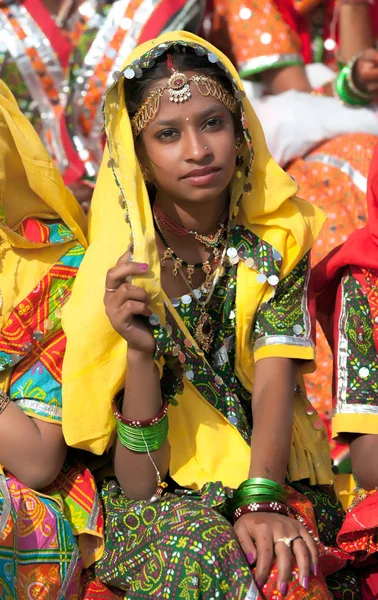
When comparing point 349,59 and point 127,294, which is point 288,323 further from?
point 349,59

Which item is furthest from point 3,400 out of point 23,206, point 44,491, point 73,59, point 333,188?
point 73,59

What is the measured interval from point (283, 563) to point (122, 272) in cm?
71

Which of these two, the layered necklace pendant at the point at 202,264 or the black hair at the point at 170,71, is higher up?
the black hair at the point at 170,71

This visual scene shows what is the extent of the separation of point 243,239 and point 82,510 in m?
0.78

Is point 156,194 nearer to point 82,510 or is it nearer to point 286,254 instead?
point 286,254

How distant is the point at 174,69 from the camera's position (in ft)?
8.54

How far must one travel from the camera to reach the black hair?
2.62 m

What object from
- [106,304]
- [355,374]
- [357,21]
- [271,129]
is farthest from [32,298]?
[357,21]

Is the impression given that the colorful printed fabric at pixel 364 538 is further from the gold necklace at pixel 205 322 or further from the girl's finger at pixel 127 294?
the girl's finger at pixel 127 294

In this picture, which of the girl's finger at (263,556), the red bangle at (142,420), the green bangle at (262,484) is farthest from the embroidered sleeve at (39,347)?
the girl's finger at (263,556)

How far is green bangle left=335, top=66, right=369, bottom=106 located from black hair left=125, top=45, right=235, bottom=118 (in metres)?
1.79

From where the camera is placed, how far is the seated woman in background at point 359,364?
8.36 feet

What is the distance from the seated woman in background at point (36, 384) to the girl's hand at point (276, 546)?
0.42 metres

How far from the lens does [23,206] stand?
268cm
